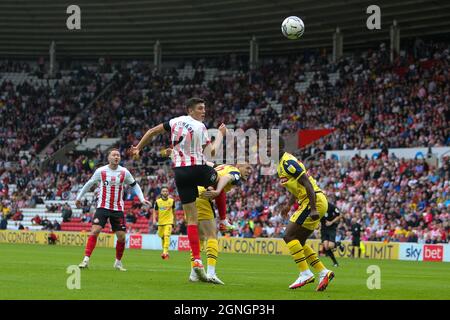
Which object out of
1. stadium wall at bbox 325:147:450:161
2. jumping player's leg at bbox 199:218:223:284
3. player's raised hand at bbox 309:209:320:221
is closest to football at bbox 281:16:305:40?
jumping player's leg at bbox 199:218:223:284

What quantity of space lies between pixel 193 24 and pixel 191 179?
42017mm

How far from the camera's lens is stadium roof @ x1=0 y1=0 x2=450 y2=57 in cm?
4809

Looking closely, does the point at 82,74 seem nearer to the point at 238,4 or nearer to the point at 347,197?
the point at 238,4

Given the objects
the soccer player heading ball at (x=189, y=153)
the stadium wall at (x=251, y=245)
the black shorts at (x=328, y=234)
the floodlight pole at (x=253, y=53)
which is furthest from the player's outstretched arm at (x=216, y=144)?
the floodlight pole at (x=253, y=53)

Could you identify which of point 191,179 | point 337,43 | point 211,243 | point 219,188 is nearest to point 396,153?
point 337,43

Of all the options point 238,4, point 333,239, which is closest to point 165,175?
point 238,4

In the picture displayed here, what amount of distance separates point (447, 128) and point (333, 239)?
51.9 ft

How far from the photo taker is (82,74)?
208 ft

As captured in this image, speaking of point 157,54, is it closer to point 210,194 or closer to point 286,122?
point 286,122

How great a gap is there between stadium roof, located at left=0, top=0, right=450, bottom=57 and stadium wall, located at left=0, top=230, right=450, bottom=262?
48.6ft

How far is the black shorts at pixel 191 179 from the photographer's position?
45.6ft

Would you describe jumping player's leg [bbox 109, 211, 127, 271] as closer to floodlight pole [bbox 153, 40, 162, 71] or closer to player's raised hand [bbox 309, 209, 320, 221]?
player's raised hand [bbox 309, 209, 320, 221]

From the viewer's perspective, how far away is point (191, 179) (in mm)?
13930

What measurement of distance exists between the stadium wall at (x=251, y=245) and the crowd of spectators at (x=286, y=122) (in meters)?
1.21
